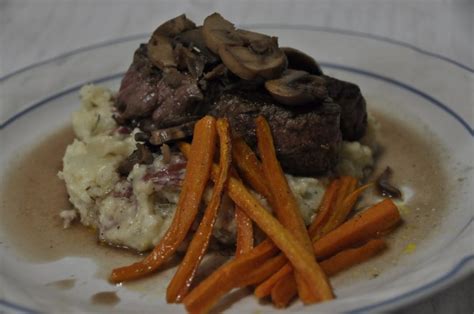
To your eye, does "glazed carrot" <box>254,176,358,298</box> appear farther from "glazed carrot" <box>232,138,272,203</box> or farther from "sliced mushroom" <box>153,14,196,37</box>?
"sliced mushroom" <box>153,14,196,37</box>

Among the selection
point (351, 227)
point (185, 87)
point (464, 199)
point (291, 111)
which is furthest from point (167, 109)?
point (464, 199)

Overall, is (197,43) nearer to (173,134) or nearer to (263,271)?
(173,134)

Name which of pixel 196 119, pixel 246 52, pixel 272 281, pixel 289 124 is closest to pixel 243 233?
pixel 272 281

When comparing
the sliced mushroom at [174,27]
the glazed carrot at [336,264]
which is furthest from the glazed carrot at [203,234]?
the sliced mushroom at [174,27]

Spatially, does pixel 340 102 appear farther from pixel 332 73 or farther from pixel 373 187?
pixel 332 73

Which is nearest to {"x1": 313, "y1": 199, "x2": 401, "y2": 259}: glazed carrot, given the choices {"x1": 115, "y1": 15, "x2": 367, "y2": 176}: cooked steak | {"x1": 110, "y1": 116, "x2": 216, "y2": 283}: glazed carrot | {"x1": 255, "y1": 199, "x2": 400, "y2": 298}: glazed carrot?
{"x1": 255, "y1": 199, "x2": 400, "y2": 298}: glazed carrot
